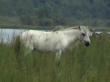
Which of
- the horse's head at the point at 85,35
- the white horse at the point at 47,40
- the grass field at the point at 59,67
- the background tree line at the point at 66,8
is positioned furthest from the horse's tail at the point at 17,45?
the background tree line at the point at 66,8

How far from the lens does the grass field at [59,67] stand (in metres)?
6.64

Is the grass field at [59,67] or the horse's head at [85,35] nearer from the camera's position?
the grass field at [59,67]

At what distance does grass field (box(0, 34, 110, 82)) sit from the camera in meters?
6.64

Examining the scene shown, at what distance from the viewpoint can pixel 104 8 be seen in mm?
84938

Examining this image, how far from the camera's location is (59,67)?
7.80m

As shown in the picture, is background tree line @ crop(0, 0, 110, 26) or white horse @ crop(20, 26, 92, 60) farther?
background tree line @ crop(0, 0, 110, 26)

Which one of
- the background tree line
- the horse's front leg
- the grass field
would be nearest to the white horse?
the horse's front leg

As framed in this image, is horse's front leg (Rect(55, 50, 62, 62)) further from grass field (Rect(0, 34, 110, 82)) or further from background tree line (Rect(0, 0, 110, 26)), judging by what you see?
background tree line (Rect(0, 0, 110, 26))

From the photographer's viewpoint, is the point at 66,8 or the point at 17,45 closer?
the point at 17,45

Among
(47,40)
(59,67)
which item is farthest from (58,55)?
(59,67)

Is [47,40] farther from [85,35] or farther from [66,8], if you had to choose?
[66,8]

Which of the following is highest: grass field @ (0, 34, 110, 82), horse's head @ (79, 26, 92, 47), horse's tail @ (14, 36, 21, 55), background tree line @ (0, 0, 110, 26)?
background tree line @ (0, 0, 110, 26)

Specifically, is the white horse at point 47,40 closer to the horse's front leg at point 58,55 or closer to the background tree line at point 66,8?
the horse's front leg at point 58,55

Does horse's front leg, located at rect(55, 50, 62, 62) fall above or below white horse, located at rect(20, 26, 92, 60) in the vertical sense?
below
